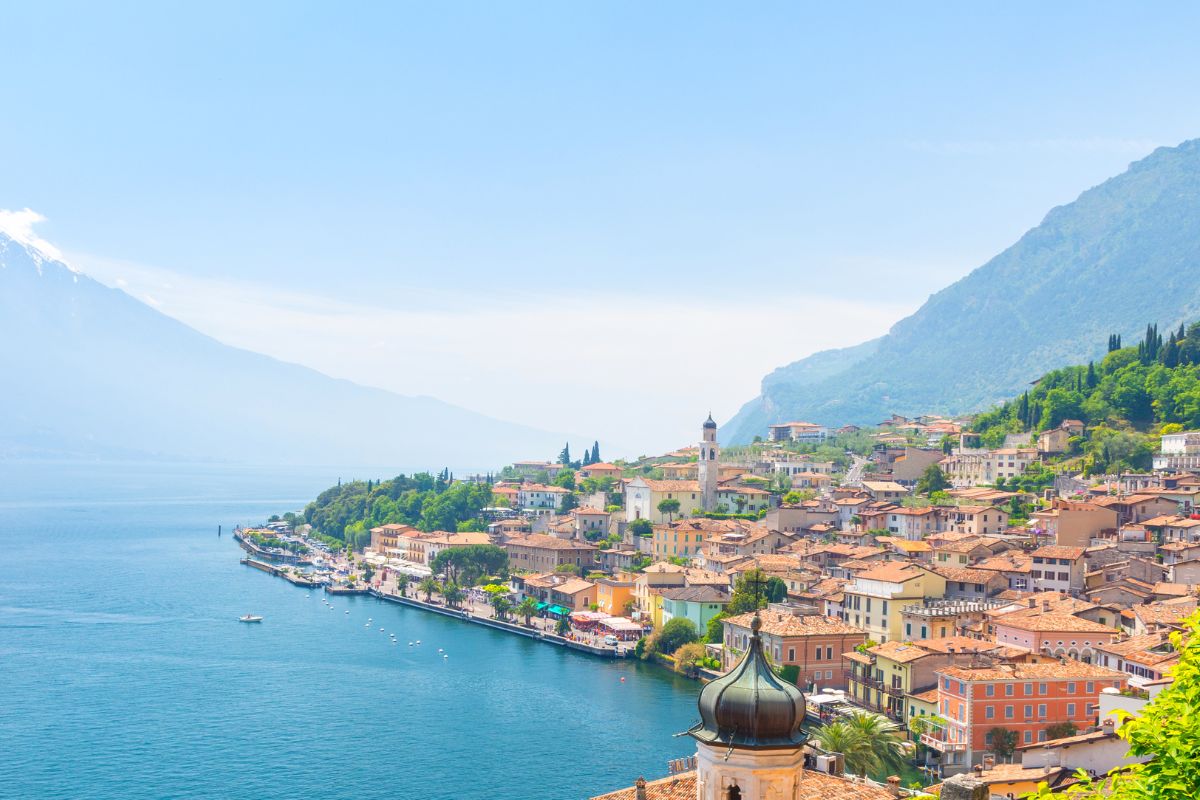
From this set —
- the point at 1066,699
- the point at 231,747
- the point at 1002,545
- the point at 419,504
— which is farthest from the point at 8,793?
the point at 419,504

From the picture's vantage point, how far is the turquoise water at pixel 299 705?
4291 centimetres

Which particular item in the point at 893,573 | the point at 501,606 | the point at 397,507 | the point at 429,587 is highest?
the point at 397,507

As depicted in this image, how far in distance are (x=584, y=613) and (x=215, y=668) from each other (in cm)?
2365

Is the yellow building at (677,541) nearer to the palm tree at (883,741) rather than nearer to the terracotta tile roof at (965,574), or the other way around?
the terracotta tile roof at (965,574)

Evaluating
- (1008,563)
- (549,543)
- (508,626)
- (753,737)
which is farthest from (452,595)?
(753,737)

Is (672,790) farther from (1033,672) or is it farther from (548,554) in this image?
(548,554)

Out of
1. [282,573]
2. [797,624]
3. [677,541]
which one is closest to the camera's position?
[797,624]

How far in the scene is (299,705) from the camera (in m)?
54.4

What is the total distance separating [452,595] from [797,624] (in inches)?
1507

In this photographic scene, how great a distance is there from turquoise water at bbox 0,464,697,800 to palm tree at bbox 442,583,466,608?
353cm

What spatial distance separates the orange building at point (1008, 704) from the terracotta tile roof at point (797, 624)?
10642 millimetres

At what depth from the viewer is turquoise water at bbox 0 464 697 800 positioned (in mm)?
42906

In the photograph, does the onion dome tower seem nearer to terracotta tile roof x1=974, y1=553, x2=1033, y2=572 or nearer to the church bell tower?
terracotta tile roof x1=974, y1=553, x2=1033, y2=572

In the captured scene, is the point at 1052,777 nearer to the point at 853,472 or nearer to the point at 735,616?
the point at 735,616
